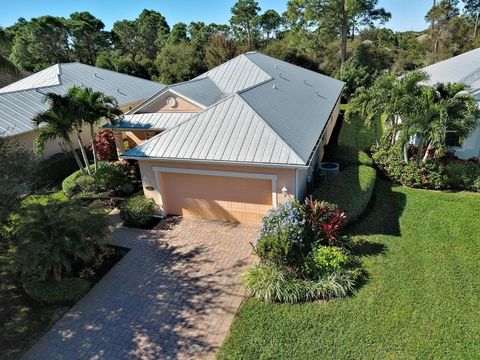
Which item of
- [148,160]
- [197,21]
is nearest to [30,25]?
[197,21]

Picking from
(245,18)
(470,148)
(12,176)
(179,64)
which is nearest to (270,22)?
(245,18)

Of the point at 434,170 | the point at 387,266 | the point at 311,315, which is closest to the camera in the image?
the point at 311,315

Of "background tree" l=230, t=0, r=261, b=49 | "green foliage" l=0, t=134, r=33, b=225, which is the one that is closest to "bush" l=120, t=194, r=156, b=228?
"green foliage" l=0, t=134, r=33, b=225

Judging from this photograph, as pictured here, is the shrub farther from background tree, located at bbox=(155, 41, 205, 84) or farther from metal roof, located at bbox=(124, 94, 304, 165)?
background tree, located at bbox=(155, 41, 205, 84)

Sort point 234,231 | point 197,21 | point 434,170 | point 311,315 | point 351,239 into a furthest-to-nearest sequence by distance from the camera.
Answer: point 197,21, point 434,170, point 234,231, point 351,239, point 311,315

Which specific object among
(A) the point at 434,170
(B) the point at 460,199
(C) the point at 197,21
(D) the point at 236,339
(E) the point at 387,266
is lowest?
(D) the point at 236,339

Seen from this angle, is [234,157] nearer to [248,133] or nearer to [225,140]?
[225,140]

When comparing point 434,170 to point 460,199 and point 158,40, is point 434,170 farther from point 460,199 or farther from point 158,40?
point 158,40

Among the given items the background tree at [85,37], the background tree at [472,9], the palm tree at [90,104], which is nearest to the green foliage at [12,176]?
the palm tree at [90,104]

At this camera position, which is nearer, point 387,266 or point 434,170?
point 387,266
